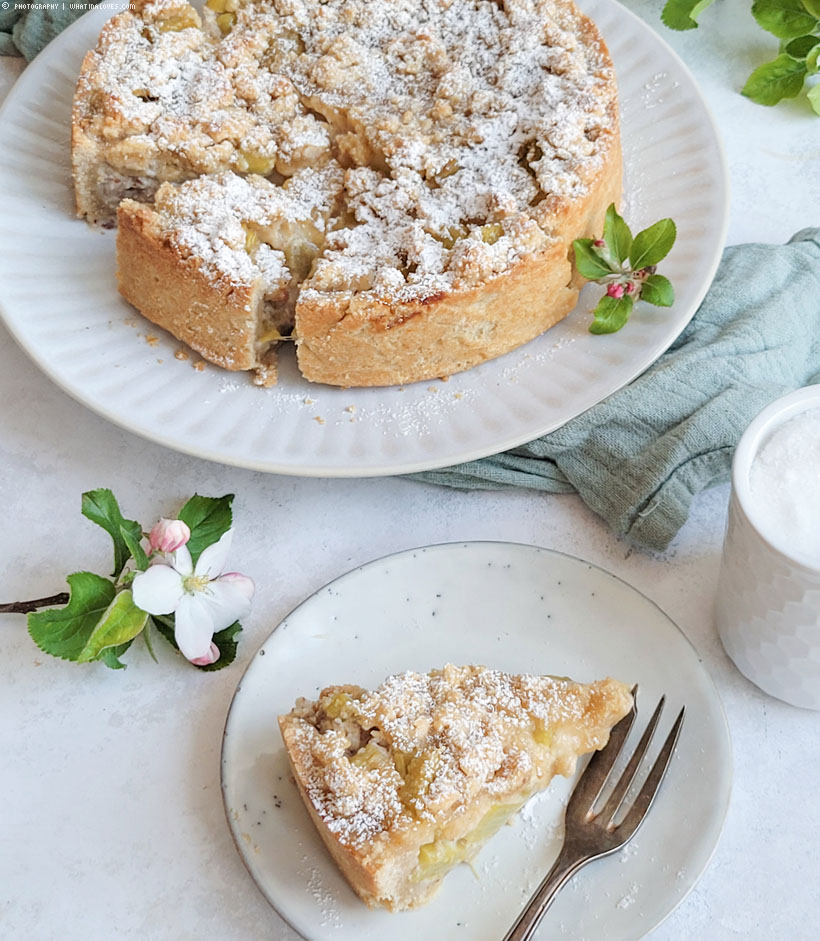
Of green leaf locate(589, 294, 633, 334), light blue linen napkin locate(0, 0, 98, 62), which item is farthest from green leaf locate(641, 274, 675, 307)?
light blue linen napkin locate(0, 0, 98, 62)

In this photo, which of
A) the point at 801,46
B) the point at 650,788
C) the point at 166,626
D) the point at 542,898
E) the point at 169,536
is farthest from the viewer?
the point at 801,46

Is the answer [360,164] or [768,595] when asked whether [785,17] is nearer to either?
[360,164]

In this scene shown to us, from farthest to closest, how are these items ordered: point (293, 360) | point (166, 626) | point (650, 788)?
point (293, 360) < point (166, 626) < point (650, 788)

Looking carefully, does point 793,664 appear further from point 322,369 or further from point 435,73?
point 435,73

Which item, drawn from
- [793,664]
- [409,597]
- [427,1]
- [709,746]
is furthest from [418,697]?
[427,1]

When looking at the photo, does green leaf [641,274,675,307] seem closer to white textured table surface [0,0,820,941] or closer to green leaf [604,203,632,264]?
green leaf [604,203,632,264]

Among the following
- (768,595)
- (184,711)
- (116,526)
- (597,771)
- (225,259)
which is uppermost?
(225,259)

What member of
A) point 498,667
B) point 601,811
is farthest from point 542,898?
point 498,667
